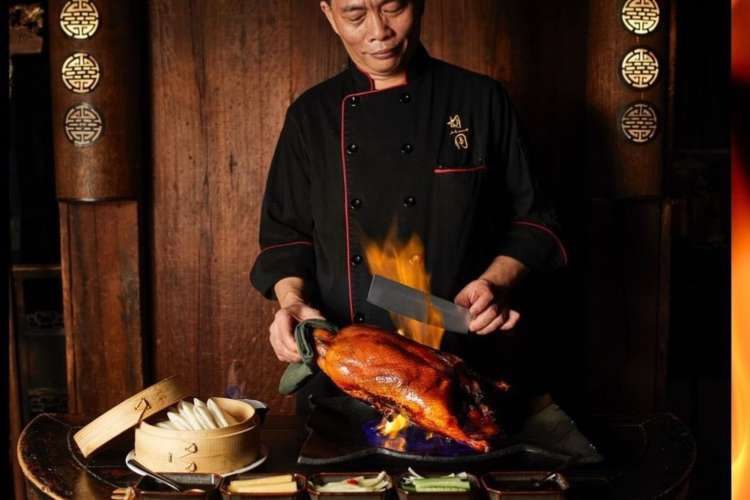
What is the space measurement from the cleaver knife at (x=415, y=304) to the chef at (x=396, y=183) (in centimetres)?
49

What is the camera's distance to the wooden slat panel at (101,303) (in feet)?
12.1

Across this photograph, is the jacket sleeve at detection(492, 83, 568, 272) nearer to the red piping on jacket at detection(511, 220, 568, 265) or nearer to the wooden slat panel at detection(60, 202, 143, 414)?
the red piping on jacket at detection(511, 220, 568, 265)

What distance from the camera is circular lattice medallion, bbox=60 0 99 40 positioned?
3480 millimetres

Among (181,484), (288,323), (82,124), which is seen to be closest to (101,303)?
(82,124)

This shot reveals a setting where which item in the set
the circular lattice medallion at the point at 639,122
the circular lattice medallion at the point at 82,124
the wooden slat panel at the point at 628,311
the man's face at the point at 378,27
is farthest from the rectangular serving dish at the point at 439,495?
the circular lattice medallion at the point at 82,124

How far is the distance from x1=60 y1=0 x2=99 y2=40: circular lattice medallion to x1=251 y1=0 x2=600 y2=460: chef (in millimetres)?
1246

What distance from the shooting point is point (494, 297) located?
2.41m

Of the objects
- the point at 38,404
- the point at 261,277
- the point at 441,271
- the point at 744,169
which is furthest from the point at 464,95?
the point at 38,404

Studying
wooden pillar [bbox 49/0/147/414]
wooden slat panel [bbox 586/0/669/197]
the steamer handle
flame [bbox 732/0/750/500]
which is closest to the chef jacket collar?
wooden slat panel [bbox 586/0/669/197]

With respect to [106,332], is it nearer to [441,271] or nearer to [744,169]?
[441,271]

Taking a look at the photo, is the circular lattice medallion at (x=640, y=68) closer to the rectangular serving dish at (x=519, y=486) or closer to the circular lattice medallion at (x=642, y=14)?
the circular lattice medallion at (x=642, y=14)

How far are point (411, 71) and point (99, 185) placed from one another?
161 cm

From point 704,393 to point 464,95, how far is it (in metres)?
5.01

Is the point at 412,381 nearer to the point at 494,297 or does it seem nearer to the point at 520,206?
the point at 494,297
